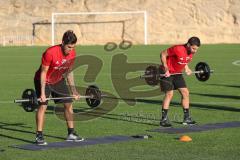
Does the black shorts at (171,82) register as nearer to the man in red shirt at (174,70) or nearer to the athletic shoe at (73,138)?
the man in red shirt at (174,70)

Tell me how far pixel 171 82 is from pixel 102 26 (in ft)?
163

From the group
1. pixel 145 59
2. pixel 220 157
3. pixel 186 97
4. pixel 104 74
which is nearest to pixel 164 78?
pixel 186 97

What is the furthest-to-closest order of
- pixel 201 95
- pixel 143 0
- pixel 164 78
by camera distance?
pixel 143 0 → pixel 201 95 → pixel 164 78

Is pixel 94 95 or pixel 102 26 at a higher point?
pixel 102 26

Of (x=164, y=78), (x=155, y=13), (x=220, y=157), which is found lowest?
(x=220, y=157)

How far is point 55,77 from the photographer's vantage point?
1338 cm

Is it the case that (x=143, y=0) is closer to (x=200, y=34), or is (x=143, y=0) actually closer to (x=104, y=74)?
(x=200, y=34)

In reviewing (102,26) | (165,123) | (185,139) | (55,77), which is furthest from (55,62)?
(102,26)

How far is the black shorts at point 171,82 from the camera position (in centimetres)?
1581

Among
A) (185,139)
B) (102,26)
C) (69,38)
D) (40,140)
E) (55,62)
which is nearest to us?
(69,38)

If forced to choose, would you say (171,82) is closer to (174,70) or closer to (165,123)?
(174,70)

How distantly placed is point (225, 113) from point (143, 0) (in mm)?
52274

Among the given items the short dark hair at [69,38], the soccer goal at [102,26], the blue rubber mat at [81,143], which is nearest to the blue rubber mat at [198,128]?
the blue rubber mat at [81,143]

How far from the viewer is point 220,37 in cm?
6462
